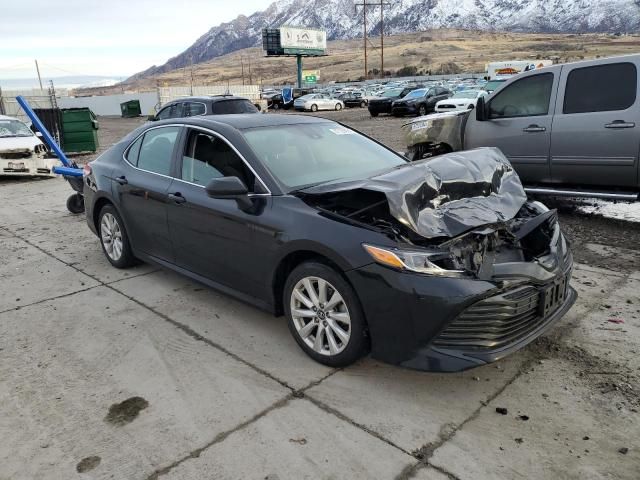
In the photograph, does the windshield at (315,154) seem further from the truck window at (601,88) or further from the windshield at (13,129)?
the windshield at (13,129)

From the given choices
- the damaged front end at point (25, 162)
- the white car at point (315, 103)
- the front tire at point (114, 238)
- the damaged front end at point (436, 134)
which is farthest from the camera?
the white car at point (315, 103)

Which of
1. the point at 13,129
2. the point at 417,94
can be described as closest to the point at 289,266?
the point at 13,129

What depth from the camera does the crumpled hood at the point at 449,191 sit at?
3.22 m

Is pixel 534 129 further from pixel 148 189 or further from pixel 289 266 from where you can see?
pixel 148 189

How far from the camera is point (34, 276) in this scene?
219 inches

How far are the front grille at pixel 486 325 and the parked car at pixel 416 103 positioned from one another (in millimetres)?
26422

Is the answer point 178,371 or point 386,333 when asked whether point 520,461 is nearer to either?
point 386,333

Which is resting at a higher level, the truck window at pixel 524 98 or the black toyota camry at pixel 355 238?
the truck window at pixel 524 98

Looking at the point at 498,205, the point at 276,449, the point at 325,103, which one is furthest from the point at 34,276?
the point at 325,103

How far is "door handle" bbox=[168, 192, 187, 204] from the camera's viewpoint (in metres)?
4.36

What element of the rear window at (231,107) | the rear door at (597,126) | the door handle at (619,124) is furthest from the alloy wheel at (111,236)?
the rear window at (231,107)

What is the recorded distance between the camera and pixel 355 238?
3191 millimetres

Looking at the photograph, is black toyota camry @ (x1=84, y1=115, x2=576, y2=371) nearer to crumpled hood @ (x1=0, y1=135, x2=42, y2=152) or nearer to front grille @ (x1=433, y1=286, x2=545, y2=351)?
front grille @ (x1=433, y1=286, x2=545, y2=351)

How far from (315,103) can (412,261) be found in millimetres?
37388
